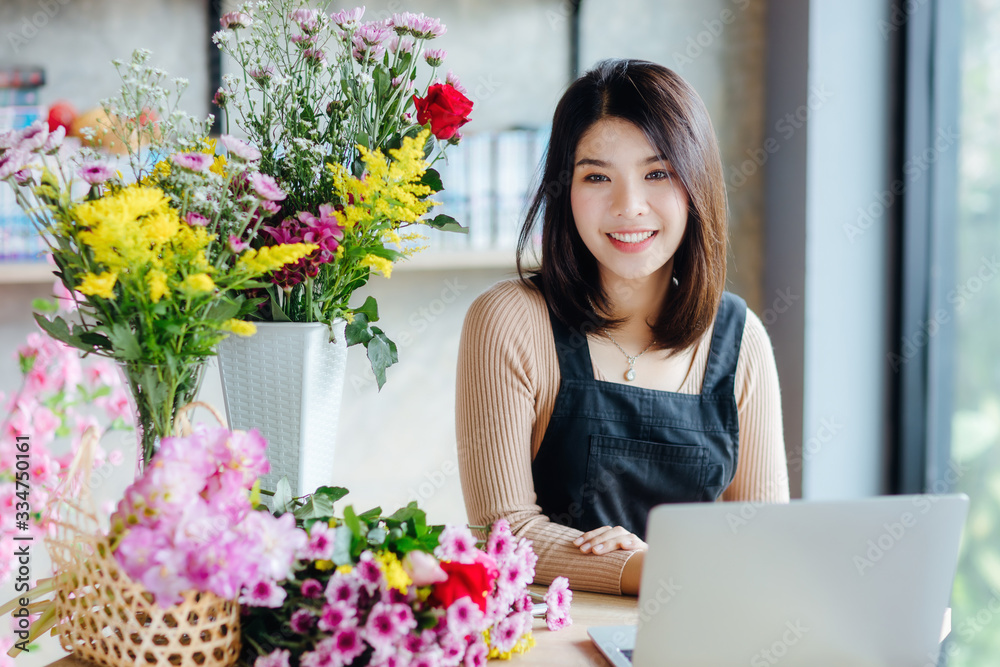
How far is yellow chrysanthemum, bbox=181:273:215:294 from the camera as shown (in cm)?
72

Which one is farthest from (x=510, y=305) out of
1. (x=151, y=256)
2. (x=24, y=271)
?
(x=24, y=271)

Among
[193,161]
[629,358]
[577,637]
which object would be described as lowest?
[577,637]

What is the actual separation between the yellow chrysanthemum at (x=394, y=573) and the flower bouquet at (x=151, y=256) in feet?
Result: 0.82

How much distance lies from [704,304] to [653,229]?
0.64 ft

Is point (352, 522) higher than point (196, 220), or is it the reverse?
point (196, 220)

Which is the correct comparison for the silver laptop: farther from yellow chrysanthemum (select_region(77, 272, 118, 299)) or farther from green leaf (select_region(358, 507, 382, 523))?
yellow chrysanthemum (select_region(77, 272, 118, 299))

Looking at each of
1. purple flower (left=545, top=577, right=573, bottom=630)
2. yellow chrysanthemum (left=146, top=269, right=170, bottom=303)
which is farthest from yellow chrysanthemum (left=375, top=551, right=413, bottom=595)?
yellow chrysanthemum (left=146, top=269, right=170, bottom=303)

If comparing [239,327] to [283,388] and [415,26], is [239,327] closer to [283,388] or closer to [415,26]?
[283,388]

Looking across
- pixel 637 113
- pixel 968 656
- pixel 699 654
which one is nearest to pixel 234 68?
pixel 637 113

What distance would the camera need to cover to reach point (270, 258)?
29.9 inches

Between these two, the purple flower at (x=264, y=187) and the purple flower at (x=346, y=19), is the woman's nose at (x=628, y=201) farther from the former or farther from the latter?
the purple flower at (x=264, y=187)

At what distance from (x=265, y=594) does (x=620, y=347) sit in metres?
0.87

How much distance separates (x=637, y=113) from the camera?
1316 mm

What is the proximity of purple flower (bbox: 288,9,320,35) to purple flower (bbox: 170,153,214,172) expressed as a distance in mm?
238
